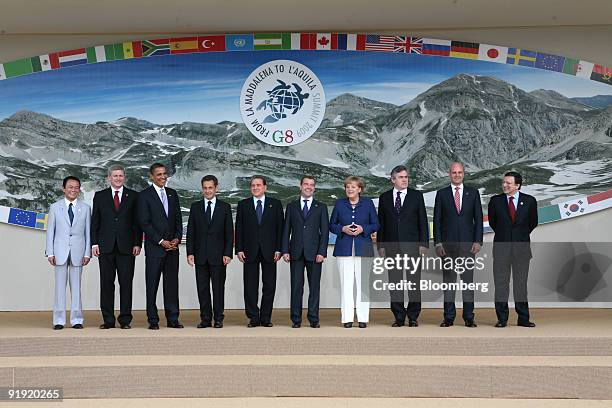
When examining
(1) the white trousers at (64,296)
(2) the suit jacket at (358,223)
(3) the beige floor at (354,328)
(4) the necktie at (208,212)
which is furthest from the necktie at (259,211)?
(1) the white trousers at (64,296)

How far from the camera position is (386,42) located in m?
8.43

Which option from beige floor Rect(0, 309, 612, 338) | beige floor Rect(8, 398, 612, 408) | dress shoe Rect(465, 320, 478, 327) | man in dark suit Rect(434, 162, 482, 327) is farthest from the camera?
man in dark suit Rect(434, 162, 482, 327)

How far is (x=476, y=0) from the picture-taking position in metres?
7.42

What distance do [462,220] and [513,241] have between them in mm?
424

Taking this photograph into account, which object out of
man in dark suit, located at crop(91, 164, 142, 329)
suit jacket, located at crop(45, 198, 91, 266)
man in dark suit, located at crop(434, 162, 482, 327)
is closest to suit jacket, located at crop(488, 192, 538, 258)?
man in dark suit, located at crop(434, 162, 482, 327)

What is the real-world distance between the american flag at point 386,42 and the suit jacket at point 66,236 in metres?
3.33

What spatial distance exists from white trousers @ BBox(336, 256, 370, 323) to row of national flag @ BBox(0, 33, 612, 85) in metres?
2.69

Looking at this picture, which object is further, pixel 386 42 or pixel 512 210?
pixel 386 42

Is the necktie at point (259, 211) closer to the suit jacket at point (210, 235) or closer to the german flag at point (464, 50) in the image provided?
the suit jacket at point (210, 235)

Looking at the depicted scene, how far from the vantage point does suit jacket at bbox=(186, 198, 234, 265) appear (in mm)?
6805

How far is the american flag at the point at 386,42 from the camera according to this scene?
8422 mm

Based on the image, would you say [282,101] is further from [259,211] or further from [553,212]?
[553,212]

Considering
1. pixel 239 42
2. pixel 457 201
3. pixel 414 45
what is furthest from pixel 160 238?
pixel 414 45

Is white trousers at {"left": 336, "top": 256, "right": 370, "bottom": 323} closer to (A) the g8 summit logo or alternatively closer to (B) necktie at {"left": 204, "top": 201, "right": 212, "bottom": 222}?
(B) necktie at {"left": 204, "top": 201, "right": 212, "bottom": 222}
